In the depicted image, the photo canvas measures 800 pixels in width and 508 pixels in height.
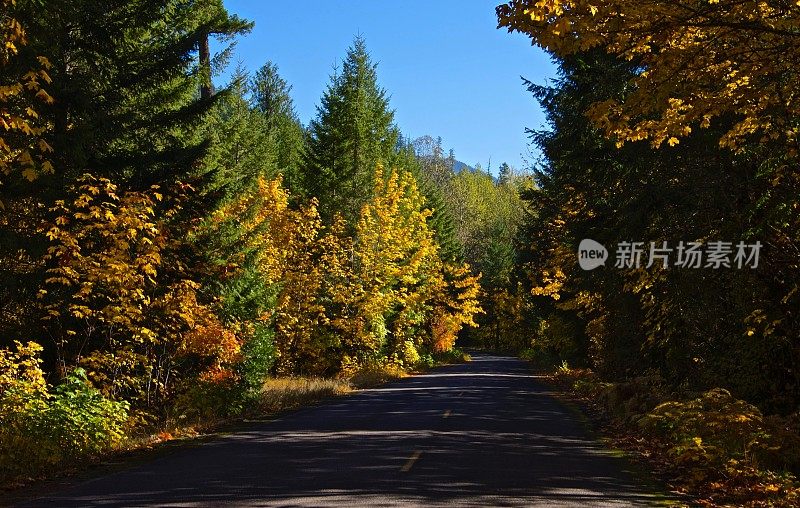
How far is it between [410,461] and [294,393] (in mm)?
12153

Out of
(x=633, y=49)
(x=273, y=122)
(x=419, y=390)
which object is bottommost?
(x=419, y=390)

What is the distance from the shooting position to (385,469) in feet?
31.6

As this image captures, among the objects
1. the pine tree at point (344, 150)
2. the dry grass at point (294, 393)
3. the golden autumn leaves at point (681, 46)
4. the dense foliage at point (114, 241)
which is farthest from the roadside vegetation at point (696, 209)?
the pine tree at point (344, 150)

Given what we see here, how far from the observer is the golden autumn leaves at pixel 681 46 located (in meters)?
6.56

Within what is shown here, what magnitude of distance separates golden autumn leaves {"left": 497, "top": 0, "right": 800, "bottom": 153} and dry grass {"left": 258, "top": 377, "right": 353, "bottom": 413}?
14329 mm

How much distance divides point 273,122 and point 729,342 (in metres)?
47.0

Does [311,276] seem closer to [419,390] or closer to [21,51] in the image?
[419,390]

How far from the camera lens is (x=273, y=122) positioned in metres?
55.4

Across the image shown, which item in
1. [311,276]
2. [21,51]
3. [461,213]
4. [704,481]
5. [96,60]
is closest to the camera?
[704,481]

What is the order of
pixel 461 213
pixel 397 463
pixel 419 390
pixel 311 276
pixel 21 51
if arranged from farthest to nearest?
pixel 461 213 → pixel 311 276 → pixel 419 390 → pixel 21 51 → pixel 397 463

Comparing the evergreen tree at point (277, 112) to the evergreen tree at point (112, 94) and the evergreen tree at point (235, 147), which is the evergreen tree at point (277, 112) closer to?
the evergreen tree at point (235, 147)

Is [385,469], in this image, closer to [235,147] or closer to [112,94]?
[112,94]

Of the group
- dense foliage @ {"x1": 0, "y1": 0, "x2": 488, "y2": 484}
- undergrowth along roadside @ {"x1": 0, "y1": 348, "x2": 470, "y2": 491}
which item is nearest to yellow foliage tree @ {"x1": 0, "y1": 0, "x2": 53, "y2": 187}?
dense foliage @ {"x1": 0, "y1": 0, "x2": 488, "y2": 484}

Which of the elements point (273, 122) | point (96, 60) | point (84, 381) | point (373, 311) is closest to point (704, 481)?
point (84, 381)
